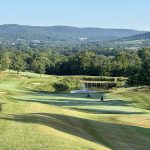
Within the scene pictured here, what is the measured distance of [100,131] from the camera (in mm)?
37156

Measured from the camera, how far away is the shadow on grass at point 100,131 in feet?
110

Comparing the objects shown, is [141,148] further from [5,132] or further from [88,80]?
[88,80]

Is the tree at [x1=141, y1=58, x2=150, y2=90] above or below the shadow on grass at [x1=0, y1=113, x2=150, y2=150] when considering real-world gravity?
below

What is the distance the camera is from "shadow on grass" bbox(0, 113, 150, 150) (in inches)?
1315

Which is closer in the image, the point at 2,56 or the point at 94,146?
the point at 94,146

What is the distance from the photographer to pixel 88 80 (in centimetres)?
17875

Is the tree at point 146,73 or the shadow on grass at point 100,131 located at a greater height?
the shadow on grass at point 100,131

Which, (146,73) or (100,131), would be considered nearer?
(100,131)

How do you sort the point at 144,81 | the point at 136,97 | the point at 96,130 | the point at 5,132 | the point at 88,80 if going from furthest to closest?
the point at 88,80 < the point at 144,81 < the point at 136,97 < the point at 96,130 < the point at 5,132

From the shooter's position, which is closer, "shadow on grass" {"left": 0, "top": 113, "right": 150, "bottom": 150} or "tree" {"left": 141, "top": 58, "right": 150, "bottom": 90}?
"shadow on grass" {"left": 0, "top": 113, "right": 150, "bottom": 150}

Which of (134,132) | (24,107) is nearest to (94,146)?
(134,132)

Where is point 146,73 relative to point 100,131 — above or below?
below

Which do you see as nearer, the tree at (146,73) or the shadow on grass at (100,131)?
the shadow on grass at (100,131)

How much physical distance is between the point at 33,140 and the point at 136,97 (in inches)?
2294
